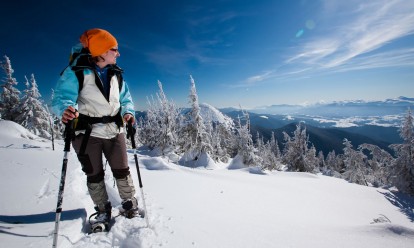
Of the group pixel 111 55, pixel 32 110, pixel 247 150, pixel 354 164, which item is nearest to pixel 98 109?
pixel 111 55

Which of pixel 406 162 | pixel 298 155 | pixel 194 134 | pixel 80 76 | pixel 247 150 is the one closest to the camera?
pixel 80 76

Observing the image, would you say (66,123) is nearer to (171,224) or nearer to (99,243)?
(99,243)

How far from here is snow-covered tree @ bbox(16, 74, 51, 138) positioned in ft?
101

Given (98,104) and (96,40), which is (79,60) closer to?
(96,40)

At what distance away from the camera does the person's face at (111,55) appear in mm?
3117

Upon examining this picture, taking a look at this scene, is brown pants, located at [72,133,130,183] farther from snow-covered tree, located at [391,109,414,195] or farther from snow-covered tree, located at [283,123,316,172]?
snow-covered tree, located at [283,123,316,172]

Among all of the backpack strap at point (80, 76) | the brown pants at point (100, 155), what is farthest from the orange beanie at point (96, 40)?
the brown pants at point (100, 155)

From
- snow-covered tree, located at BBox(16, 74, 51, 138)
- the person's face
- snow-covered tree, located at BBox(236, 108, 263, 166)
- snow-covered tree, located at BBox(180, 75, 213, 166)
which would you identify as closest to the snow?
the person's face

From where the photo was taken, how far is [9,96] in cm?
3259

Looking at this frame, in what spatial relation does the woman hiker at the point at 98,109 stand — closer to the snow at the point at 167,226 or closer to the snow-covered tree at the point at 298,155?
the snow at the point at 167,226

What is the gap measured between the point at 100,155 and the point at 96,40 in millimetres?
1629

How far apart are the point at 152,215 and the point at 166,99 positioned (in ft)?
109

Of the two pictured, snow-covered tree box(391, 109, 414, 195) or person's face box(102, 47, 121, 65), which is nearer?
person's face box(102, 47, 121, 65)

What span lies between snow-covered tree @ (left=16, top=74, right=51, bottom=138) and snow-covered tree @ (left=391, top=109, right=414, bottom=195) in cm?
4650
